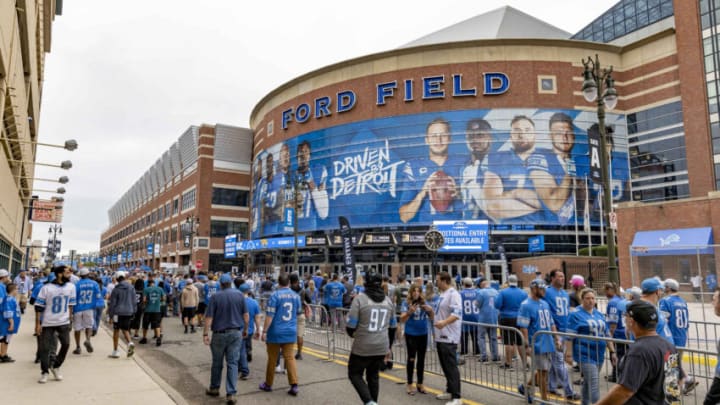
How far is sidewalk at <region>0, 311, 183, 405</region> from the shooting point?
7.23m

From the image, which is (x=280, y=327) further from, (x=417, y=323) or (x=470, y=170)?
(x=470, y=170)

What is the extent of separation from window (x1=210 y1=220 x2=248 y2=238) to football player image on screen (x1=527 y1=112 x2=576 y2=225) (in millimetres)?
41105

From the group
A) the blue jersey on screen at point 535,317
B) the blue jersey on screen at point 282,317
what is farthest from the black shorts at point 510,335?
the blue jersey on screen at point 282,317

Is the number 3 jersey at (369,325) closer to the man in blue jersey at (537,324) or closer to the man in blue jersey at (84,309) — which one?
the man in blue jersey at (537,324)

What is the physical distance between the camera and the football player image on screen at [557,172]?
1607 inches

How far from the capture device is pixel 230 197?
66.0 metres

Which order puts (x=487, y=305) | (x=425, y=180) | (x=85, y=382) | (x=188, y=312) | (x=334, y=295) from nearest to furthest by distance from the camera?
(x=85, y=382)
(x=487, y=305)
(x=334, y=295)
(x=188, y=312)
(x=425, y=180)

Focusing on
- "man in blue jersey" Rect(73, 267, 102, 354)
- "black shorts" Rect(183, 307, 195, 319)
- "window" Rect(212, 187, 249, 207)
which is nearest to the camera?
"man in blue jersey" Rect(73, 267, 102, 354)

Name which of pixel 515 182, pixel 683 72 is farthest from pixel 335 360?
pixel 683 72

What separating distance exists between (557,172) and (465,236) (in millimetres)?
15625


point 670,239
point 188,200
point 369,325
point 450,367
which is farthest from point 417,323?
point 188,200

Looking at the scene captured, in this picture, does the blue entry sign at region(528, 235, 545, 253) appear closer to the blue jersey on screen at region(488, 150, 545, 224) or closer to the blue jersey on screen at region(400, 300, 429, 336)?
the blue jersey on screen at region(488, 150, 545, 224)

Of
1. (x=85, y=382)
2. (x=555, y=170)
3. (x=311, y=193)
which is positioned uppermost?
(x=555, y=170)

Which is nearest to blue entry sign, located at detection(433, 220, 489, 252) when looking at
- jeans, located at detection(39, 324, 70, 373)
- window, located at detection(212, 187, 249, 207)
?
jeans, located at detection(39, 324, 70, 373)
